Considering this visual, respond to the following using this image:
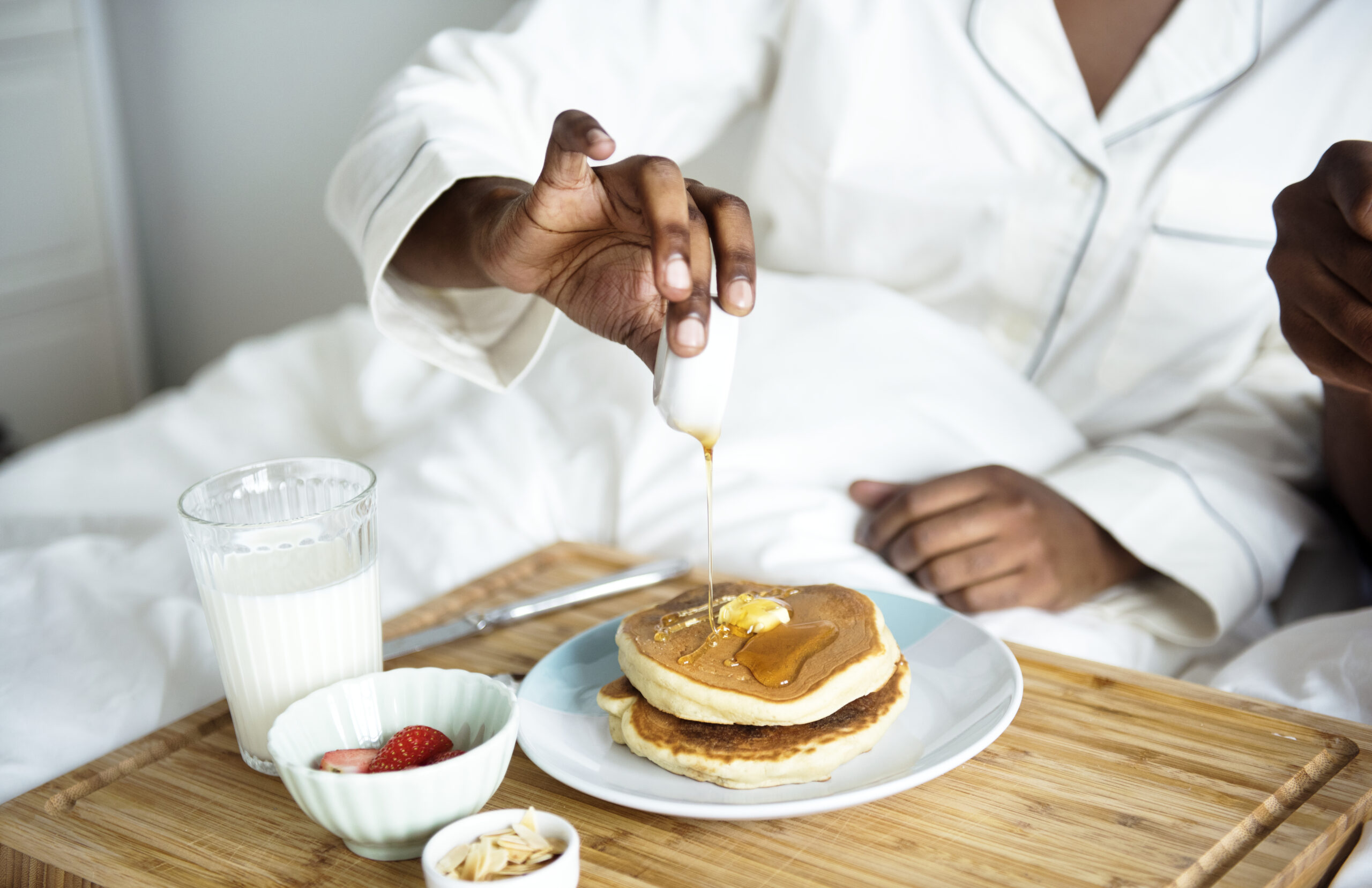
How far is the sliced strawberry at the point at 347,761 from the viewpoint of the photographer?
0.67 meters

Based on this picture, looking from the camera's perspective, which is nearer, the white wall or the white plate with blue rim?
the white plate with blue rim

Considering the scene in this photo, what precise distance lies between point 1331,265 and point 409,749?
80 cm

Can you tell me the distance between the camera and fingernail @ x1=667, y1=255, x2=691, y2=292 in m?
0.73

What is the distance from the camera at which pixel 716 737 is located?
29.5 inches

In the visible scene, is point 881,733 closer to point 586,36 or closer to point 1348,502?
point 1348,502

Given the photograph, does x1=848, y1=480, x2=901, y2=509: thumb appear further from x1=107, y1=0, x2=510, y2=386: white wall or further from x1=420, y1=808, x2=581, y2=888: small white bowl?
x1=107, y1=0, x2=510, y2=386: white wall

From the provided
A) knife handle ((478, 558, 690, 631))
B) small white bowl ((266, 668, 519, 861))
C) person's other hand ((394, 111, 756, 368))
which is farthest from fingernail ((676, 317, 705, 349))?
knife handle ((478, 558, 690, 631))

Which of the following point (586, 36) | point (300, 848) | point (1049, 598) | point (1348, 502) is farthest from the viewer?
point (586, 36)

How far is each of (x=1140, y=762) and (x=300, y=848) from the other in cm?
59

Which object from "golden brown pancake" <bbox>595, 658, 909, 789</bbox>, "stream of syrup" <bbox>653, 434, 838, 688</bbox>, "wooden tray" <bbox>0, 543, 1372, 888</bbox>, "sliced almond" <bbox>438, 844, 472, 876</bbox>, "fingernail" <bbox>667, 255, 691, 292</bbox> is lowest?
"wooden tray" <bbox>0, 543, 1372, 888</bbox>

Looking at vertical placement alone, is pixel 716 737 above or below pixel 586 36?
below

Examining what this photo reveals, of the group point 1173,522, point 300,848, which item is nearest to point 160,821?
point 300,848

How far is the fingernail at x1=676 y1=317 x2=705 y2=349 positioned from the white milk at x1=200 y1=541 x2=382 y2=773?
297 millimetres

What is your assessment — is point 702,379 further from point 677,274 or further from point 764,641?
point 764,641
